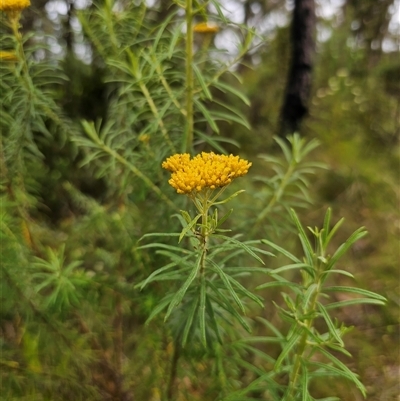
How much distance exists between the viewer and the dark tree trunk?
8.98ft

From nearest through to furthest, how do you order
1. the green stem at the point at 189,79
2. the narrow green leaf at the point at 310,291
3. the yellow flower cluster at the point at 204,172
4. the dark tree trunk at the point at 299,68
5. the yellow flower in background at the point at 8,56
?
the yellow flower cluster at the point at 204,172, the narrow green leaf at the point at 310,291, the green stem at the point at 189,79, the yellow flower in background at the point at 8,56, the dark tree trunk at the point at 299,68

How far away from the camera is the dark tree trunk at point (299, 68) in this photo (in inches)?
108

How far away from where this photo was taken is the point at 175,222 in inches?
47.4

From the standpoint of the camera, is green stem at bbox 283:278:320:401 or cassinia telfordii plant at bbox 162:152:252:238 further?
green stem at bbox 283:278:320:401

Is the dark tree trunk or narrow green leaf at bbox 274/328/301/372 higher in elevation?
the dark tree trunk

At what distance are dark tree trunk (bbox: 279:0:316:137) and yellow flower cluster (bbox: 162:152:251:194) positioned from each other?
2130 mm

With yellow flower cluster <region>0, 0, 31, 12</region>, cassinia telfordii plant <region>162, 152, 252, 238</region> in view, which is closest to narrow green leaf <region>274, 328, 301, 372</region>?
cassinia telfordii plant <region>162, 152, 252, 238</region>

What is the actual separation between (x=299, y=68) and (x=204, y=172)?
2357 millimetres

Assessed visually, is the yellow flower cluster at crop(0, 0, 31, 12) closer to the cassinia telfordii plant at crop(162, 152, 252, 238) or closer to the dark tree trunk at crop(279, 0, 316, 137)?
the cassinia telfordii plant at crop(162, 152, 252, 238)

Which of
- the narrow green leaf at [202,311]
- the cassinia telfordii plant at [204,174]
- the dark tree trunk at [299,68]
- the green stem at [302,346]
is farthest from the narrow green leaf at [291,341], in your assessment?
the dark tree trunk at [299,68]

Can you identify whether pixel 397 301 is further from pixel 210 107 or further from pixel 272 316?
pixel 210 107

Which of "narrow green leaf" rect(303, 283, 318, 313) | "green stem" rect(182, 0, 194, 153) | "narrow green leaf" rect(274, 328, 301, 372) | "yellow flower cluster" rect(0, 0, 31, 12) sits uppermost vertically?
"yellow flower cluster" rect(0, 0, 31, 12)

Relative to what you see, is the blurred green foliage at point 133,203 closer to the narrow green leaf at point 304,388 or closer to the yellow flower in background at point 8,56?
the yellow flower in background at point 8,56

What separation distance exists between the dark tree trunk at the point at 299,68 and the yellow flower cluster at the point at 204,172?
2130 millimetres
